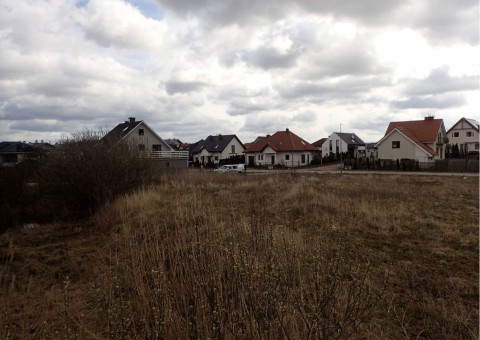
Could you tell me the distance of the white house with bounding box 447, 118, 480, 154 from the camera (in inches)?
2270

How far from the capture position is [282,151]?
5400cm

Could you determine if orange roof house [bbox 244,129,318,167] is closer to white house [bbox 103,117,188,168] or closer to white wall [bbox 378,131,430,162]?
white wall [bbox 378,131,430,162]

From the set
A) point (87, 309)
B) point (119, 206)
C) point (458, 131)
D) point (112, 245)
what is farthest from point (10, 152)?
point (458, 131)

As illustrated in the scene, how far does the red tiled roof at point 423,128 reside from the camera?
4642 cm

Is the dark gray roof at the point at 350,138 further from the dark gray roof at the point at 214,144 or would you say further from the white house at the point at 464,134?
the dark gray roof at the point at 214,144

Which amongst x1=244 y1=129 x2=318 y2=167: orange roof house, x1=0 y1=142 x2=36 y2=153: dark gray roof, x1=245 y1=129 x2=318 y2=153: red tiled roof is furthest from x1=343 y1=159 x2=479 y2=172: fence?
x1=0 y1=142 x2=36 y2=153: dark gray roof

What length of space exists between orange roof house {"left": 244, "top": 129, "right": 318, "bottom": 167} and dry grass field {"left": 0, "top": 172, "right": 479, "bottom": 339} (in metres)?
40.4

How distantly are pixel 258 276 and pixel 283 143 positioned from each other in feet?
173

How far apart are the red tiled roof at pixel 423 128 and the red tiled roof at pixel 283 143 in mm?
12803

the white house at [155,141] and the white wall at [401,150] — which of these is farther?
the white wall at [401,150]

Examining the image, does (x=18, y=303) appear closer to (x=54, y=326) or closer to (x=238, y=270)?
(x=54, y=326)

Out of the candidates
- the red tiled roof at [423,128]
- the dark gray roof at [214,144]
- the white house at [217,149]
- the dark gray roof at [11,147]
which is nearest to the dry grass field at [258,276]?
the red tiled roof at [423,128]

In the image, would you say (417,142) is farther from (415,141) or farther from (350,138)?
(350,138)

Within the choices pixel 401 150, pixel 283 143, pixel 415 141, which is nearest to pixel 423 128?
pixel 415 141
